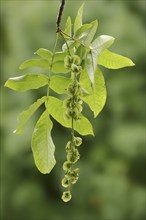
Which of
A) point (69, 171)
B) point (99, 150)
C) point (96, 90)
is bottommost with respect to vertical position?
point (99, 150)

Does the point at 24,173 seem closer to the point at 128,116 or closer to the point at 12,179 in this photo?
the point at 12,179

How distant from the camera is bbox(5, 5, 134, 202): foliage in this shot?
82 centimetres

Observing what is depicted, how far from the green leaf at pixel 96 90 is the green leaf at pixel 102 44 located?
0.17 feet

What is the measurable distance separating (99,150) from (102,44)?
13.7ft

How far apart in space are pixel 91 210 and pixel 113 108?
0.84 m

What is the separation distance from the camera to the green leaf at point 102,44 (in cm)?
80

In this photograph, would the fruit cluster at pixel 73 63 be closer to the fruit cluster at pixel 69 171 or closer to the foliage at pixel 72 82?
the foliage at pixel 72 82

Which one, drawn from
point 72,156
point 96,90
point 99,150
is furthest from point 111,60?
point 99,150

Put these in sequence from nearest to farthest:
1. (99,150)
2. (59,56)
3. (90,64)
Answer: (90,64) → (59,56) → (99,150)

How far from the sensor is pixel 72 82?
2.85 ft

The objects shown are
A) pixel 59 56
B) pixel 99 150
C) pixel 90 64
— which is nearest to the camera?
pixel 90 64

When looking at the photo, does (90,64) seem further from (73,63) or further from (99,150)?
(99,150)

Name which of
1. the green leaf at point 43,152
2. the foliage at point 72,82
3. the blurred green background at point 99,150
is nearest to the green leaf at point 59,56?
the foliage at point 72,82

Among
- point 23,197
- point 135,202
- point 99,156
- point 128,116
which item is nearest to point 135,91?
point 128,116
